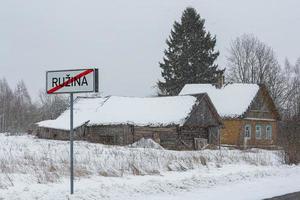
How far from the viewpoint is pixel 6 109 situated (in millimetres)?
116688

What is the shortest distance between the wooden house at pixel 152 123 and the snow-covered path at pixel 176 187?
27625 mm

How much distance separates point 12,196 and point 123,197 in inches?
98.3

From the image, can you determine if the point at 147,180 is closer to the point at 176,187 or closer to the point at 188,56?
the point at 176,187

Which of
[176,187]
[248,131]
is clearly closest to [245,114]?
[248,131]

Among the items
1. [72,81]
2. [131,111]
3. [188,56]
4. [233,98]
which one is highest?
[188,56]

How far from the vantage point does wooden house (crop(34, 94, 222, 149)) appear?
46.8 meters

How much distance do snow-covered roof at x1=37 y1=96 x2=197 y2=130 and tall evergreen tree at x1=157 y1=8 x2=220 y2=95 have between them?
73.5 feet

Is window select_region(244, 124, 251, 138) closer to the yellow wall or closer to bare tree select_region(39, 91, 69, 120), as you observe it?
the yellow wall

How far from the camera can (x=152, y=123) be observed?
4734 centimetres

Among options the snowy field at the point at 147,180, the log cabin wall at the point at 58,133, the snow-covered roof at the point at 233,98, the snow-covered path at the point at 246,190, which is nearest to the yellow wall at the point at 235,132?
the snow-covered roof at the point at 233,98

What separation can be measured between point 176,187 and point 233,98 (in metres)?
44.3

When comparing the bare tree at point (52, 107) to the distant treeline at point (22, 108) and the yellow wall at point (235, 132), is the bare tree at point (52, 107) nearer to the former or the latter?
the distant treeline at point (22, 108)

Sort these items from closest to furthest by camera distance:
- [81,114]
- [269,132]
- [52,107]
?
[81,114]
[269,132]
[52,107]

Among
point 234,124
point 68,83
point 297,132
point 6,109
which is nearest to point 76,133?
point 234,124
